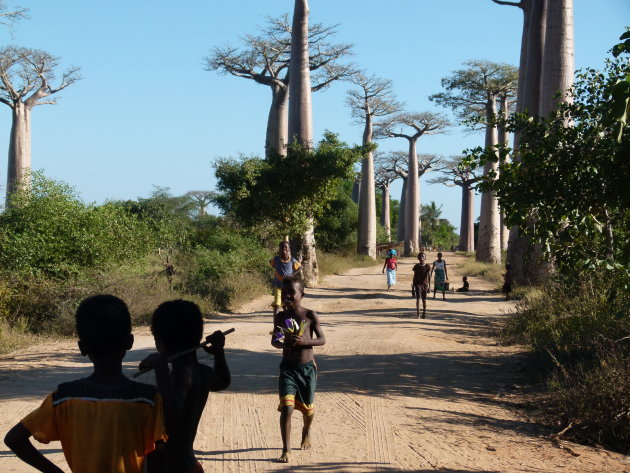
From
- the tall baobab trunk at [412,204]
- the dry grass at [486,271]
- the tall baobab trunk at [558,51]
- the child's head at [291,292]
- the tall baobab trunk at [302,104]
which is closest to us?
the child's head at [291,292]

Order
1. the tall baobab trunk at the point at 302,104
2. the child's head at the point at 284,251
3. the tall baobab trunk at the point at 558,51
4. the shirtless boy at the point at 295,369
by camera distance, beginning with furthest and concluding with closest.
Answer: the tall baobab trunk at the point at 302,104 < the tall baobab trunk at the point at 558,51 < the child's head at the point at 284,251 < the shirtless boy at the point at 295,369

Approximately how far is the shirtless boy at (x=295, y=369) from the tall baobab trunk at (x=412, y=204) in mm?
40963

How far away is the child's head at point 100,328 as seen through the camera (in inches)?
95.2

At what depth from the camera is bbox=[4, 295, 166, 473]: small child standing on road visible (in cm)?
228

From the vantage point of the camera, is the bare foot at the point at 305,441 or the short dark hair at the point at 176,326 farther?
the bare foot at the point at 305,441

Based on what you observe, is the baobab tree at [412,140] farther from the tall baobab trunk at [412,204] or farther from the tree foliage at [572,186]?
the tree foliage at [572,186]

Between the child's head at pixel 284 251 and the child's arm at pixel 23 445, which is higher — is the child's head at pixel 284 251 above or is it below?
above

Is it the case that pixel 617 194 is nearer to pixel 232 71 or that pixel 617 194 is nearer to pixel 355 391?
pixel 355 391

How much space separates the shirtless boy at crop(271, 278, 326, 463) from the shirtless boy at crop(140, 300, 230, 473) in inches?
67.0

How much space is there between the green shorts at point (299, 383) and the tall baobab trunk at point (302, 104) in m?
14.5

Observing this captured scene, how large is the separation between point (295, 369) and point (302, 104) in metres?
15.9

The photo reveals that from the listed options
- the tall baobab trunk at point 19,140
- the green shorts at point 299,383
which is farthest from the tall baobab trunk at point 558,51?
the tall baobab trunk at point 19,140

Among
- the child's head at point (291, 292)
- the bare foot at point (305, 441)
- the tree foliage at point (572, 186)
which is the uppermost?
the tree foliage at point (572, 186)

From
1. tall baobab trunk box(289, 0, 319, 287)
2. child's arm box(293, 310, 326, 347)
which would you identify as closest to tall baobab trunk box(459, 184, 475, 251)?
tall baobab trunk box(289, 0, 319, 287)
